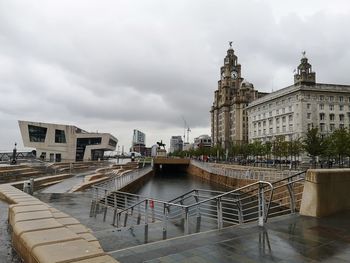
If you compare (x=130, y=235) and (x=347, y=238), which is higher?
(x=347, y=238)

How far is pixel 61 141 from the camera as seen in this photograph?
307 ft

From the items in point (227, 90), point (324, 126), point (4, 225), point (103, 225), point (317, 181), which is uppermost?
point (227, 90)

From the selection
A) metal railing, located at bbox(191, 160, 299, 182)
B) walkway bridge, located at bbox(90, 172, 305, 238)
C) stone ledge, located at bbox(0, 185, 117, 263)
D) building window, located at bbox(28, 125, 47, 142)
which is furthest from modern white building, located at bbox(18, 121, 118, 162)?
stone ledge, located at bbox(0, 185, 117, 263)

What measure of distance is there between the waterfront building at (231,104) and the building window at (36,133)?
260ft

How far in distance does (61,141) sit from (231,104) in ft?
284

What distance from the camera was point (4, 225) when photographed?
8703 mm

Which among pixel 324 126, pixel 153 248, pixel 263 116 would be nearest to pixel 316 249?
pixel 153 248

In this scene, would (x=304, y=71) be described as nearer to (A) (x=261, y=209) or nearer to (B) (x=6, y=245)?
(A) (x=261, y=209)

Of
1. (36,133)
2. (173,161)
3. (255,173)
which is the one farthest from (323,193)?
(36,133)

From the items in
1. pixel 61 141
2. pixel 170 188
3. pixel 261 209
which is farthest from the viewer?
pixel 61 141

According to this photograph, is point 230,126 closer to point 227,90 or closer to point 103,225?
point 227,90

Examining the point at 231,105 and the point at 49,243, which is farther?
the point at 231,105

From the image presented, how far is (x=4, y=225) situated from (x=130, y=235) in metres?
3.45

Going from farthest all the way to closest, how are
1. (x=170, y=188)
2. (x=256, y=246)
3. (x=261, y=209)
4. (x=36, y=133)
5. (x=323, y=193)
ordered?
(x=36, y=133)
(x=170, y=188)
(x=323, y=193)
(x=261, y=209)
(x=256, y=246)
